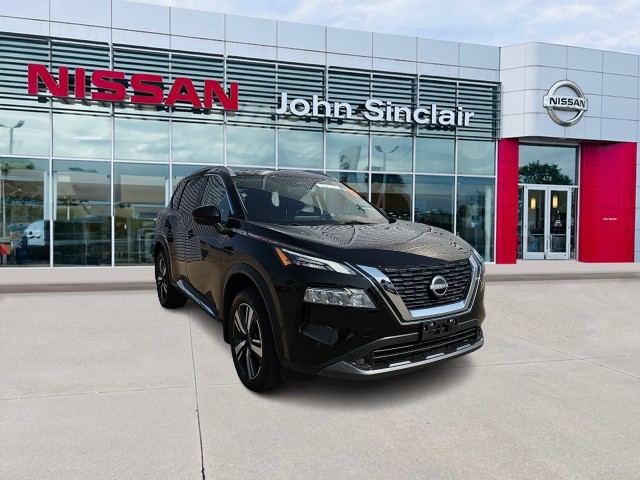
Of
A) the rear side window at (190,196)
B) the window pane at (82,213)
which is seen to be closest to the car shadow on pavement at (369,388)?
the rear side window at (190,196)

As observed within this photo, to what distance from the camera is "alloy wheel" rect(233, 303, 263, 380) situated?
11.9 feet

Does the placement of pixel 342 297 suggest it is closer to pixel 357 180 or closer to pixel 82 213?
pixel 357 180

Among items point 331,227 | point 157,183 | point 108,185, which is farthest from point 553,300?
point 108,185

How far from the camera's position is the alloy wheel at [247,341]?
364 cm

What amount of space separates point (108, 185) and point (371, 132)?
757cm

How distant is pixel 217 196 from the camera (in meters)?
4.79

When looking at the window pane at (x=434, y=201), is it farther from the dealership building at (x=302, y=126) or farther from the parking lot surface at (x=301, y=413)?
the parking lot surface at (x=301, y=413)

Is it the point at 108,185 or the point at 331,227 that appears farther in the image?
the point at 108,185

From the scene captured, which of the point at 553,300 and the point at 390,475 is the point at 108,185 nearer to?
the point at 553,300

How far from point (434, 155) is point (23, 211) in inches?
460

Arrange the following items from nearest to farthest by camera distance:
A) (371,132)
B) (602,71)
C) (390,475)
→ (390,475)
(371,132)
(602,71)

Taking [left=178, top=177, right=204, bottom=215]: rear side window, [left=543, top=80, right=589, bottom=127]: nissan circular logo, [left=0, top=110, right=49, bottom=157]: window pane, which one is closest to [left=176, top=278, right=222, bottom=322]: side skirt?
[left=178, top=177, right=204, bottom=215]: rear side window

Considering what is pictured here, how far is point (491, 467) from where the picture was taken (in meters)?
2.67

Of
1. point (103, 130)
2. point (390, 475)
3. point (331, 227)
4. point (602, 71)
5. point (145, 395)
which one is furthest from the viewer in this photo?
point (602, 71)
